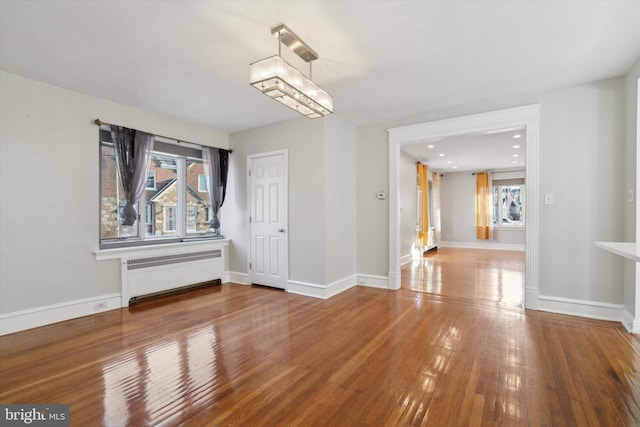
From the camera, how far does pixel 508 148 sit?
666 cm

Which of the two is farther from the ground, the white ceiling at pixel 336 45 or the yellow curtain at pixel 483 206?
the white ceiling at pixel 336 45

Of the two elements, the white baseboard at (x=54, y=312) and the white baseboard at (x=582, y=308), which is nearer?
the white baseboard at (x=54, y=312)

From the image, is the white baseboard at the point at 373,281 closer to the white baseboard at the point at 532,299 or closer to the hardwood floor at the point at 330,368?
the hardwood floor at the point at 330,368

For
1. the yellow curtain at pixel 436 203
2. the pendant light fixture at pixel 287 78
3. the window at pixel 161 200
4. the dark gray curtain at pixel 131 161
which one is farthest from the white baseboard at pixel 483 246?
the dark gray curtain at pixel 131 161

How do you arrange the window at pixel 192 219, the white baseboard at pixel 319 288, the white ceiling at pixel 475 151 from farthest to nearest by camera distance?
the white ceiling at pixel 475 151
the window at pixel 192 219
the white baseboard at pixel 319 288

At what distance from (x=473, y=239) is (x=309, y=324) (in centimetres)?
889

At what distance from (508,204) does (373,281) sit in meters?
7.80

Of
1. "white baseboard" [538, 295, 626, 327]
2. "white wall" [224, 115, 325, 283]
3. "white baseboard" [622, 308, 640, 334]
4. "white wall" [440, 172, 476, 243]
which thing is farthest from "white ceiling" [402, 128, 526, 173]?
"white baseboard" [622, 308, 640, 334]

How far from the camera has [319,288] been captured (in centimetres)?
422

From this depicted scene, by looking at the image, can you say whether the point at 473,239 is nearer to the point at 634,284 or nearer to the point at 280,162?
the point at 634,284

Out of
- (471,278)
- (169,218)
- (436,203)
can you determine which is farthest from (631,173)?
(436,203)

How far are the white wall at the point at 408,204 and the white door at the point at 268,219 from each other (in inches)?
132

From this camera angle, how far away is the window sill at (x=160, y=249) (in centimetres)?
373

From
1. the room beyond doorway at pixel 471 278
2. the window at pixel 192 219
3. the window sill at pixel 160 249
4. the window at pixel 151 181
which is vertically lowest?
the room beyond doorway at pixel 471 278
